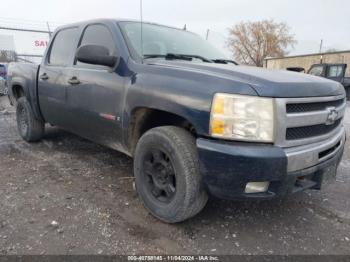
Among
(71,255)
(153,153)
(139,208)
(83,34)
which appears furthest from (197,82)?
(83,34)

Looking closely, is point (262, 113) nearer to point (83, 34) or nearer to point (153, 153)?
point (153, 153)

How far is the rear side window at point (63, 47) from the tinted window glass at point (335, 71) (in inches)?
572

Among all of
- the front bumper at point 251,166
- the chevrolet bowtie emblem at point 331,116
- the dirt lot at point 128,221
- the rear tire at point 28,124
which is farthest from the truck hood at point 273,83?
the rear tire at point 28,124

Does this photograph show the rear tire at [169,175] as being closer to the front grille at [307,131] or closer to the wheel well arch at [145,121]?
the wheel well arch at [145,121]

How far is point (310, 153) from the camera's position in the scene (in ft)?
8.57

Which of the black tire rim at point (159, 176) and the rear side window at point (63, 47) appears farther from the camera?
the rear side window at point (63, 47)

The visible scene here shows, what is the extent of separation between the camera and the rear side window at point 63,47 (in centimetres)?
434

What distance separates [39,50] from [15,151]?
1654 cm

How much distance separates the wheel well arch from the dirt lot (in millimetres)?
634

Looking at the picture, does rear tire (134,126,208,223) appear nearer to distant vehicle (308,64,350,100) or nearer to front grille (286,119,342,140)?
front grille (286,119,342,140)

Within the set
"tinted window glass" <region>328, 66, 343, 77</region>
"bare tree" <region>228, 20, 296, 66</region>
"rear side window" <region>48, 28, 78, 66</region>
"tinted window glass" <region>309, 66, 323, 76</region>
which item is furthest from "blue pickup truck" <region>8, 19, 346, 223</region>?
"bare tree" <region>228, 20, 296, 66</region>

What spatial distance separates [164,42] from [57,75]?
152cm

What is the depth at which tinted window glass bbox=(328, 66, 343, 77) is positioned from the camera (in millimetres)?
16219

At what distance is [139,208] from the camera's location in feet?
10.6
